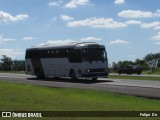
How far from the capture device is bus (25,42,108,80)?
38000 millimetres

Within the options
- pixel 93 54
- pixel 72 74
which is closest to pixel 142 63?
pixel 72 74

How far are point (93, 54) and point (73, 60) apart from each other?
2.08m

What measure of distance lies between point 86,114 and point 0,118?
2.71 metres

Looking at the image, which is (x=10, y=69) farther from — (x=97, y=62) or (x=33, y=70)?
(x=97, y=62)

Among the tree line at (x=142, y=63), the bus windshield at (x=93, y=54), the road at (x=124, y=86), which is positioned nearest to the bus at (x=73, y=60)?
the bus windshield at (x=93, y=54)

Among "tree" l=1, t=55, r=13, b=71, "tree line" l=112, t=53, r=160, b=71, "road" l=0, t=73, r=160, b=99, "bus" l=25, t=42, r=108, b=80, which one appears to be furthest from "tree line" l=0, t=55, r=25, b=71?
"road" l=0, t=73, r=160, b=99

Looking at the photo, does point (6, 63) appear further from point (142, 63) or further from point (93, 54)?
point (93, 54)

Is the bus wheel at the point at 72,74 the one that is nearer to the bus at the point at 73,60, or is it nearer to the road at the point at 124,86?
the bus at the point at 73,60

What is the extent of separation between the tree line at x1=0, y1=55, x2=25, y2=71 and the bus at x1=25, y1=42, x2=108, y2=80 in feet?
153

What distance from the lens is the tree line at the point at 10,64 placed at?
9250cm

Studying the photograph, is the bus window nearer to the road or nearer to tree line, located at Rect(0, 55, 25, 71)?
the road

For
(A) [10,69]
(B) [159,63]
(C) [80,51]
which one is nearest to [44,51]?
(C) [80,51]

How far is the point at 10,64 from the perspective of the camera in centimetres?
9744

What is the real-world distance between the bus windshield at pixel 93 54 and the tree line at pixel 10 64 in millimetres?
54436
